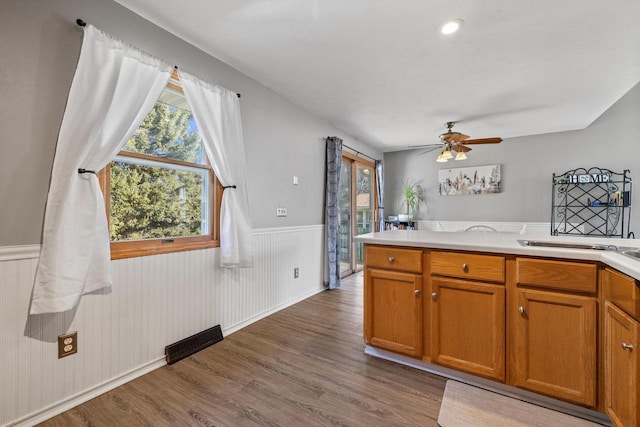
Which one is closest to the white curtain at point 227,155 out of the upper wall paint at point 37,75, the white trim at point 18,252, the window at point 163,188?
the window at point 163,188

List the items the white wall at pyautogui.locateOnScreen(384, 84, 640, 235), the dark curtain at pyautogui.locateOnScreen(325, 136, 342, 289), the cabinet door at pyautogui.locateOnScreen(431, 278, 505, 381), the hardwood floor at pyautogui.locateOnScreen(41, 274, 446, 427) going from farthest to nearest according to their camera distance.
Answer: the white wall at pyautogui.locateOnScreen(384, 84, 640, 235) → the dark curtain at pyautogui.locateOnScreen(325, 136, 342, 289) → the cabinet door at pyautogui.locateOnScreen(431, 278, 505, 381) → the hardwood floor at pyautogui.locateOnScreen(41, 274, 446, 427)

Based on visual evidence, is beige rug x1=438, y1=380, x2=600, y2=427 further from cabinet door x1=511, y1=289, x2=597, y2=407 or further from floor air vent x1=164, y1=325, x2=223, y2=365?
floor air vent x1=164, y1=325, x2=223, y2=365

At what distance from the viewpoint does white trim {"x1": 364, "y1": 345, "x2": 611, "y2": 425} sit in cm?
156

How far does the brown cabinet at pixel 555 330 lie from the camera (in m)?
1.51

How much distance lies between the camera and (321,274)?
4059 mm

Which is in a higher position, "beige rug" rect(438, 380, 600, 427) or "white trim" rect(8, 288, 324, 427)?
"white trim" rect(8, 288, 324, 427)

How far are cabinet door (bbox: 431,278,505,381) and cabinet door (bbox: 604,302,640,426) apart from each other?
17.5 inches

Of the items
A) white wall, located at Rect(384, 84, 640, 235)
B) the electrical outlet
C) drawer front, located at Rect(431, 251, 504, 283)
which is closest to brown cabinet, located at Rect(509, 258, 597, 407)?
drawer front, located at Rect(431, 251, 504, 283)

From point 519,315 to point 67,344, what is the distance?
2.61m

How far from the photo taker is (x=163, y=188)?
7.13ft

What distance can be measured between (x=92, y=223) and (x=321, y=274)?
113 inches

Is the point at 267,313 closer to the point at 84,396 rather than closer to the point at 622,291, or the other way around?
the point at 84,396

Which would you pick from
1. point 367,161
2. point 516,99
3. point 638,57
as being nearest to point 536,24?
point 638,57

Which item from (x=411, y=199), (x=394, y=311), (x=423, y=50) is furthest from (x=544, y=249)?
(x=411, y=199)
